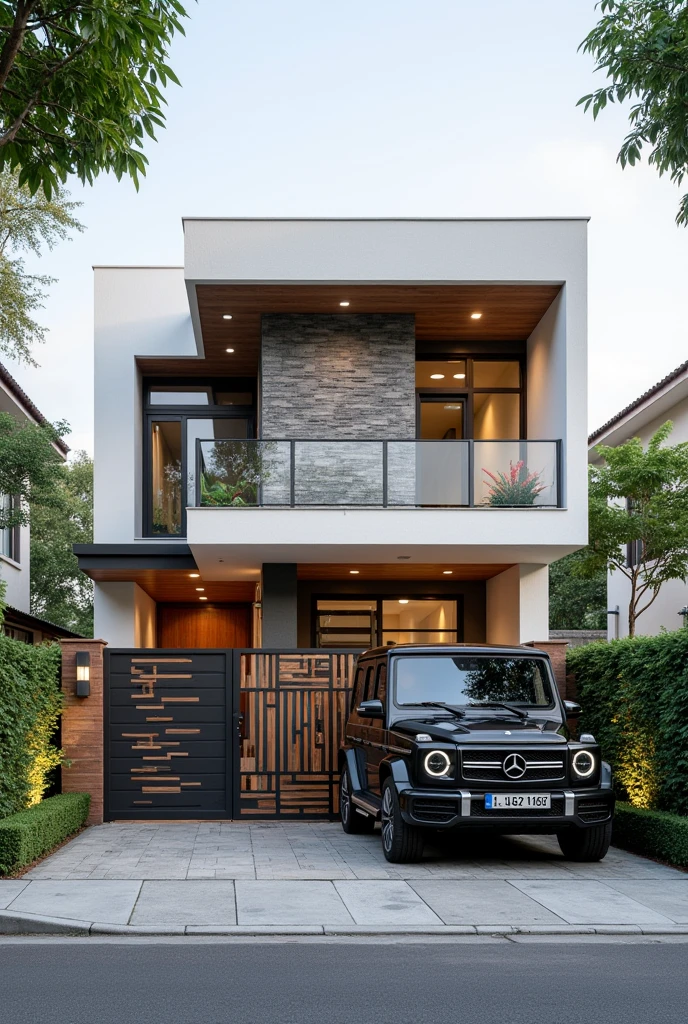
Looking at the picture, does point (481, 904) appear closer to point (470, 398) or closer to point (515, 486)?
point (515, 486)

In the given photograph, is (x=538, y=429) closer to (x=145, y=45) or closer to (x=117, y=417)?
(x=117, y=417)

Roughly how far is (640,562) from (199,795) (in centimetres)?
1216

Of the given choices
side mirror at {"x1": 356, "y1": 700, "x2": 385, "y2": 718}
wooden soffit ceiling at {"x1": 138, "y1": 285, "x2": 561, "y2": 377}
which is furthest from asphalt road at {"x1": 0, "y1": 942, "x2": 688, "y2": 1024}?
wooden soffit ceiling at {"x1": 138, "y1": 285, "x2": 561, "y2": 377}

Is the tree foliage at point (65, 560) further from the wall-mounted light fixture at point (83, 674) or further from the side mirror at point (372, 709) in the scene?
the side mirror at point (372, 709)

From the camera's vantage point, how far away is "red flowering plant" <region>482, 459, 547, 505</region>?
16.7 metres

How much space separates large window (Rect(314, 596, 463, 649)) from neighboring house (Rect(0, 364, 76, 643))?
638 centimetres

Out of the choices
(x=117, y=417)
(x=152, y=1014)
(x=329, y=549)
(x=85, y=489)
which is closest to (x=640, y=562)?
(x=329, y=549)

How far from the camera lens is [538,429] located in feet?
60.3

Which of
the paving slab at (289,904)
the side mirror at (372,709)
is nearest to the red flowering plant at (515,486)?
the side mirror at (372,709)

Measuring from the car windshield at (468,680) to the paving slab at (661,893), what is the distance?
7.18 ft

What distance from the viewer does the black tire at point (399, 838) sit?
9750 millimetres

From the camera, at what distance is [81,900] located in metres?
8.12

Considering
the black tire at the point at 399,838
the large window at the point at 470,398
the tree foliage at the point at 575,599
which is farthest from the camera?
the tree foliage at the point at 575,599

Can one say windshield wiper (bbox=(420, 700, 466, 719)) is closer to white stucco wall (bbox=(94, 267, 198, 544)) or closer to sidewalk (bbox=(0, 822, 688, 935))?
sidewalk (bbox=(0, 822, 688, 935))
